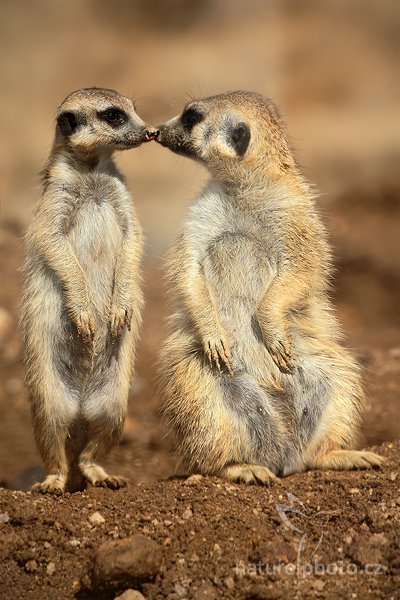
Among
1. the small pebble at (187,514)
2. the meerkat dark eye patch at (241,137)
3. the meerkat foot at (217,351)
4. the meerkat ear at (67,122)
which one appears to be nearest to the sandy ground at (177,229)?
the small pebble at (187,514)

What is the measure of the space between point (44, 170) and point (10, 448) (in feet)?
6.78

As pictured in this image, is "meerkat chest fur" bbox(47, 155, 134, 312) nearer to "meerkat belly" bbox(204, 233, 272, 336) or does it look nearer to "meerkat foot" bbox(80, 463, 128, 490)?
"meerkat belly" bbox(204, 233, 272, 336)

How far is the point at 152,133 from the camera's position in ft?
12.7

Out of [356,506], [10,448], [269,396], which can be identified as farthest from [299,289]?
[10,448]

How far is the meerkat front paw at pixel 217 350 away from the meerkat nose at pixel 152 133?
974 mm

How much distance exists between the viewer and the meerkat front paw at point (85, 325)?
367 centimetres

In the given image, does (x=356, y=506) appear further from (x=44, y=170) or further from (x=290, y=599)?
(x=44, y=170)

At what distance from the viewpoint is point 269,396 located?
11.9ft

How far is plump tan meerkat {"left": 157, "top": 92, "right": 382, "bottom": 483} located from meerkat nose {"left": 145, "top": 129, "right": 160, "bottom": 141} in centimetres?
25

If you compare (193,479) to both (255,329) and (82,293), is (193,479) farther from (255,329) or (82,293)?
(82,293)

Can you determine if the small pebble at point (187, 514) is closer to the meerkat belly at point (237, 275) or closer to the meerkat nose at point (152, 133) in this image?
the meerkat belly at point (237, 275)

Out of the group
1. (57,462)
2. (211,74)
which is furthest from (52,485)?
(211,74)

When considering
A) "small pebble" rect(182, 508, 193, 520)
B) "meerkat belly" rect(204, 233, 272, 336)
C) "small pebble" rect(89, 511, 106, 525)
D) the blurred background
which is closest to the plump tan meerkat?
"meerkat belly" rect(204, 233, 272, 336)

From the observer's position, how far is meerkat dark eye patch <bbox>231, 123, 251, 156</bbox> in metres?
3.74
